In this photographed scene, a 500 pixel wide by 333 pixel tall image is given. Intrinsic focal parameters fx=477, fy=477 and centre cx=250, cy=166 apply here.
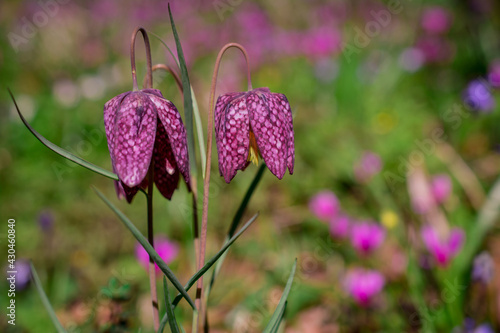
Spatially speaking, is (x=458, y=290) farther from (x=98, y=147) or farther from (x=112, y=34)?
(x=112, y=34)

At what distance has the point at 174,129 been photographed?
792 millimetres

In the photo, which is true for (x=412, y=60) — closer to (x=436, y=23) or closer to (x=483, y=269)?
(x=436, y=23)

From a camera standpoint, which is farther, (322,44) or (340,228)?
(322,44)

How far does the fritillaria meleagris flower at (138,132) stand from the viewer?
0.76 m

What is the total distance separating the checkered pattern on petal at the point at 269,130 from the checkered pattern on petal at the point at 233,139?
15mm

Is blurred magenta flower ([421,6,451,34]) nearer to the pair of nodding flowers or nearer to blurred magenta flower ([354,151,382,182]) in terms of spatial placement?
blurred magenta flower ([354,151,382,182])

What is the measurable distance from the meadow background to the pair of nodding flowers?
1.35 ft

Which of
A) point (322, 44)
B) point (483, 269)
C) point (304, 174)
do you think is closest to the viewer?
point (483, 269)

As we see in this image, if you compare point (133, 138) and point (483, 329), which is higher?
point (133, 138)

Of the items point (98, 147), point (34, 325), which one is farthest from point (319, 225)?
point (98, 147)

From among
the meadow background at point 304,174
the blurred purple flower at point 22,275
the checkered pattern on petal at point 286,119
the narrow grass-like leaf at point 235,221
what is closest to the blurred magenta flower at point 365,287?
the meadow background at point 304,174

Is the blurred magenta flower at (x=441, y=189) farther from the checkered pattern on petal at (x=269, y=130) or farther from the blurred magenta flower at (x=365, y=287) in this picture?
the checkered pattern on petal at (x=269, y=130)

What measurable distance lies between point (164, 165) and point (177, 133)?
0.10m

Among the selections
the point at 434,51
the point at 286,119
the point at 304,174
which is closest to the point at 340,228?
the point at 304,174
